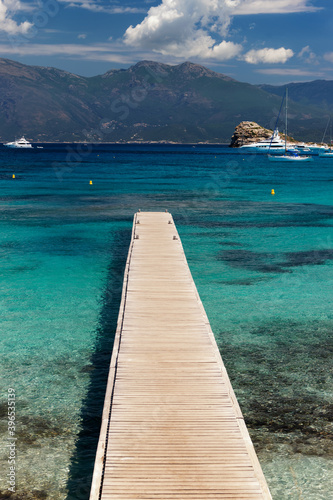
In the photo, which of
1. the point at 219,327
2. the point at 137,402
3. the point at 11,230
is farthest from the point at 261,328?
the point at 11,230

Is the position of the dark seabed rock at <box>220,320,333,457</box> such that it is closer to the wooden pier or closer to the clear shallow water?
the clear shallow water

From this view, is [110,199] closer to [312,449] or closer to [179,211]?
[179,211]

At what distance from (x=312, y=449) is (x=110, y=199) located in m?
44.2

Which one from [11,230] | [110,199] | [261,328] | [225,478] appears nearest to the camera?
[225,478]

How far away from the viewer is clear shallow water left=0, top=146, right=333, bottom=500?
1021 cm

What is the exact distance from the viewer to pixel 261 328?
16984 millimetres

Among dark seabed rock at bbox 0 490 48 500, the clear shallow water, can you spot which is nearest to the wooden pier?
the clear shallow water

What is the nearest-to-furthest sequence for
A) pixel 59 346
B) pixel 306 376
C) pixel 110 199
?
pixel 306 376 → pixel 59 346 → pixel 110 199

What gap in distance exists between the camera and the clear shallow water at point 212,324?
10211mm

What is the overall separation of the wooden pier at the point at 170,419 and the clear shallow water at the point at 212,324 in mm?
1502

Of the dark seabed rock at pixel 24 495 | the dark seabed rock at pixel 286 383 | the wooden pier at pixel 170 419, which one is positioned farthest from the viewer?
the dark seabed rock at pixel 286 383

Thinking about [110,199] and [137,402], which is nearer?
[137,402]

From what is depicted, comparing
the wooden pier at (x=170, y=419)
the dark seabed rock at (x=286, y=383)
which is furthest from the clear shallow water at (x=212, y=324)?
the wooden pier at (x=170, y=419)

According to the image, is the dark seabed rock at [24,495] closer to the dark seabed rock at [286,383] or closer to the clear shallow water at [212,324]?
the clear shallow water at [212,324]
